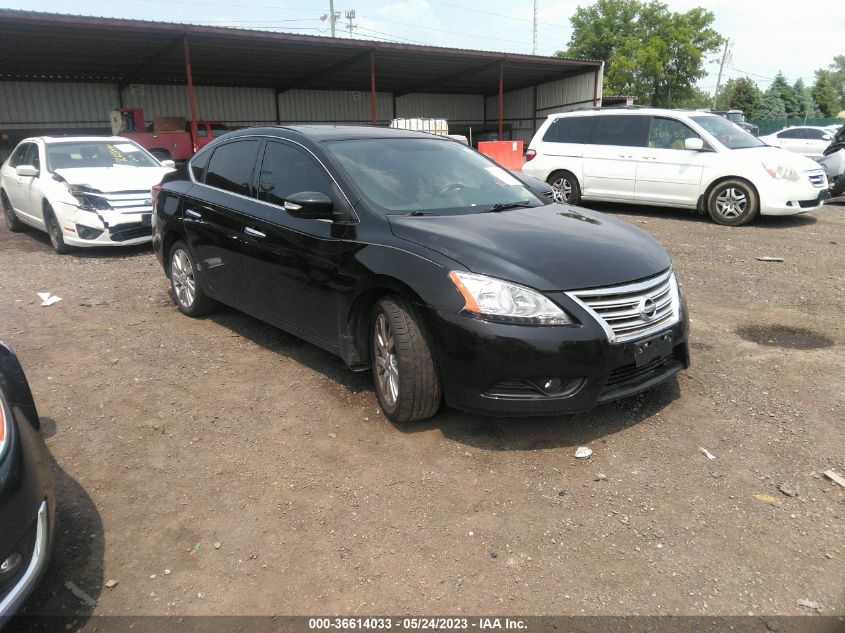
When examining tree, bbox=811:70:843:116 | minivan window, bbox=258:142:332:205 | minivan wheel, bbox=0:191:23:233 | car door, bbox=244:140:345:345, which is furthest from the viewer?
tree, bbox=811:70:843:116

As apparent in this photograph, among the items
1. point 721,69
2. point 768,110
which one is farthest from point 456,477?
point 721,69

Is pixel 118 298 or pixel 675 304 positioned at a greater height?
pixel 675 304

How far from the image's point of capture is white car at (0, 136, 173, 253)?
827 centimetres

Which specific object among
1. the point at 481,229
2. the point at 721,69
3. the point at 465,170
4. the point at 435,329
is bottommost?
the point at 435,329

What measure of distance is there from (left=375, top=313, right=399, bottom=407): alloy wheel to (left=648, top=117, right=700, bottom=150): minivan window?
27.6ft

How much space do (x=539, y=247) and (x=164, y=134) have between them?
1925cm

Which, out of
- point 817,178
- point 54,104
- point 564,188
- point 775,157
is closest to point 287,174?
point 564,188

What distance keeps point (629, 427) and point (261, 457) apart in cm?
208

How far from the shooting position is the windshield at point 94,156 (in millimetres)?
9016

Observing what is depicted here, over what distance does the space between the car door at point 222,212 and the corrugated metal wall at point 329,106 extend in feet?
83.1

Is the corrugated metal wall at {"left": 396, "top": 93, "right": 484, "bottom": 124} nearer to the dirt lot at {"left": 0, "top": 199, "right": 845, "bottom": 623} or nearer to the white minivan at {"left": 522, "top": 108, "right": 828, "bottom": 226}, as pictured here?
the white minivan at {"left": 522, "top": 108, "right": 828, "bottom": 226}

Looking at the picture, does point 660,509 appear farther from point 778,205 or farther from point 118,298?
point 778,205

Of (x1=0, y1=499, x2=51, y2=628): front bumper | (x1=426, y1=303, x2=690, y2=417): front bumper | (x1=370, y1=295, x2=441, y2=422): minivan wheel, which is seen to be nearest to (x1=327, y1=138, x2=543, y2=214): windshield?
→ (x1=370, y1=295, x2=441, y2=422): minivan wheel

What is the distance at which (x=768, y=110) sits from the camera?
5734cm
